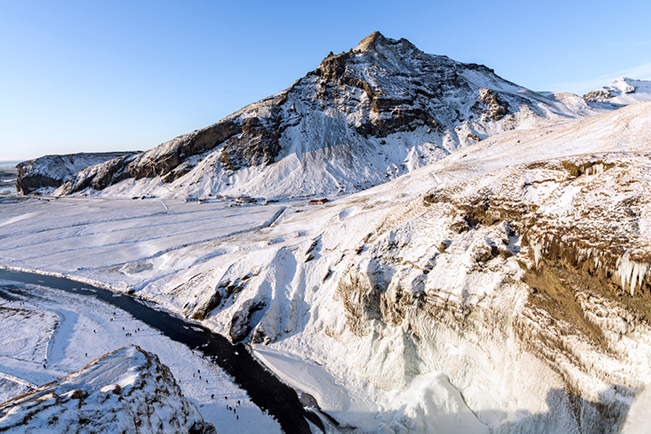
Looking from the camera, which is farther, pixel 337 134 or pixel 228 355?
pixel 337 134

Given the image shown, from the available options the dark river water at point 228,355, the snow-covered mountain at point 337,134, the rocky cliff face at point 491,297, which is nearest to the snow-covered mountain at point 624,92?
the snow-covered mountain at point 337,134

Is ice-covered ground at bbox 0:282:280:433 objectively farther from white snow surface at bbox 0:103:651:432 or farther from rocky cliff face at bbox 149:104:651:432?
rocky cliff face at bbox 149:104:651:432

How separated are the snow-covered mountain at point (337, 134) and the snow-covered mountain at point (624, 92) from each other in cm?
5115

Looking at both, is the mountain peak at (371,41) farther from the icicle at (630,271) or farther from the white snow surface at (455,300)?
the icicle at (630,271)

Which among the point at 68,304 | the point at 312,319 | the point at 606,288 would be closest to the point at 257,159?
the point at 68,304

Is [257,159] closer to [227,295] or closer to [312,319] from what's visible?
[227,295]

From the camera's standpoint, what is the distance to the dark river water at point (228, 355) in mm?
21839

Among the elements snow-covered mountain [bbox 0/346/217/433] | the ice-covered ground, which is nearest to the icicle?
the ice-covered ground

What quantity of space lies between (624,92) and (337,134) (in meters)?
171

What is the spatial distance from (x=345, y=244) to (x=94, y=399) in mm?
25378

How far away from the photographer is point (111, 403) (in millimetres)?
13797

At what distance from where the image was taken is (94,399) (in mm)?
13734

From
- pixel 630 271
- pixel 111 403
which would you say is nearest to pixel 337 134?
pixel 630 271

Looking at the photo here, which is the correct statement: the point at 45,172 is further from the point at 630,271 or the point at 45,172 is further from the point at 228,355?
the point at 630,271
